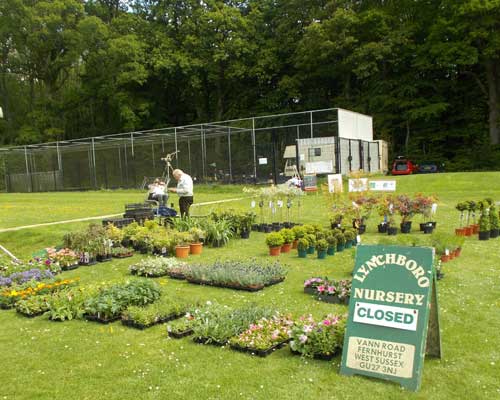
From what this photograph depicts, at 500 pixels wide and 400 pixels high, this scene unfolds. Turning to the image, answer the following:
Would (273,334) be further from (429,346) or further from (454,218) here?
(454,218)

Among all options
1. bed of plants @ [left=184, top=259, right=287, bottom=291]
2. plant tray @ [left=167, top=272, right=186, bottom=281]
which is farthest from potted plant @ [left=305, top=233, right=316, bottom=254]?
plant tray @ [left=167, top=272, right=186, bottom=281]

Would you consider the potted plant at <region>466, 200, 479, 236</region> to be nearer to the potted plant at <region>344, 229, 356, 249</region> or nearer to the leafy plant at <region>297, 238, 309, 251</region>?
the potted plant at <region>344, 229, 356, 249</region>

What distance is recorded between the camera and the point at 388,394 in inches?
132

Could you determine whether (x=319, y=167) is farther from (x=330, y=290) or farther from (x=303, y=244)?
(x=330, y=290)

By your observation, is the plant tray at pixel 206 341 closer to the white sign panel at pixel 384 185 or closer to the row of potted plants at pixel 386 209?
the row of potted plants at pixel 386 209

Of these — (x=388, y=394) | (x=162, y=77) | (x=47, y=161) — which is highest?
(x=162, y=77)

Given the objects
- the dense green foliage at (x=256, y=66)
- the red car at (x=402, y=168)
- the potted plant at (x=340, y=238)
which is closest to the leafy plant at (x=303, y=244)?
the potted plant at (x=340, y=238)

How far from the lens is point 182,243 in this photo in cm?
891

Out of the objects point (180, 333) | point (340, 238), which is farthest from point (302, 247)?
point (180, 333)

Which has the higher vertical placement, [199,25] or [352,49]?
[199,25]

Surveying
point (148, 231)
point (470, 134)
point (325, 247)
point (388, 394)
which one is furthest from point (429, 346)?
point (470, 134)

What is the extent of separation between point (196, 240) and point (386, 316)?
19.7 ft

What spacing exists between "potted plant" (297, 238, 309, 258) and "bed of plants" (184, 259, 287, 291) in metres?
1.00

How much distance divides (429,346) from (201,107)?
41.2 meters
